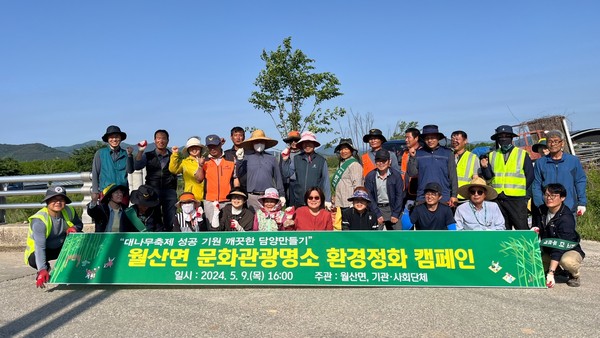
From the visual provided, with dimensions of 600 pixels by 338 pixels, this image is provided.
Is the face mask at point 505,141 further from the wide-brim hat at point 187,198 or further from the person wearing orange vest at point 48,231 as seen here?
the person wearing orange vest at point 48,231

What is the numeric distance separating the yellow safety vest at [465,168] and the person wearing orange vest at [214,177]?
3109 millimetres

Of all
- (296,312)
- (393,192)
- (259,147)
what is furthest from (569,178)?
(259,147)

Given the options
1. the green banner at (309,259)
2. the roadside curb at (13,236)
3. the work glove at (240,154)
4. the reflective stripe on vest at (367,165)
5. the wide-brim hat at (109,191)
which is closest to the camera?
the green banner at (309,259)

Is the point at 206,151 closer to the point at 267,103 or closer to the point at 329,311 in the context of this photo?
the point at 329,311

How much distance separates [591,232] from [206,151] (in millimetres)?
6953

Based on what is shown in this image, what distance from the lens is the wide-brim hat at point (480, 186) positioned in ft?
18.9

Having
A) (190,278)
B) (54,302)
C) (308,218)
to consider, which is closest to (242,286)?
(190,278)

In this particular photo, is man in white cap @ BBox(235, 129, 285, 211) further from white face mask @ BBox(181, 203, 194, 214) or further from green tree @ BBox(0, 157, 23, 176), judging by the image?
green tree @ BBox(0, 157, 23, 176)

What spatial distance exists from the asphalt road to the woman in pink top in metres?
0.96

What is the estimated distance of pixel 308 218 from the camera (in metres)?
5.86

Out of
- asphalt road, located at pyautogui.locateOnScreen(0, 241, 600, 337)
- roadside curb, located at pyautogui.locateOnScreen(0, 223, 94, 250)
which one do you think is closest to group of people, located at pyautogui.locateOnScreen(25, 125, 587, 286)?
asphalt road, located at pyautogui.locateOnScreen(0, 241, 600, 337)

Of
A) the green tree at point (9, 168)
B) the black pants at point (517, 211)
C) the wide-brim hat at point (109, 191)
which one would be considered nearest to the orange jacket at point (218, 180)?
the wide-brim hat at point (109, 191)

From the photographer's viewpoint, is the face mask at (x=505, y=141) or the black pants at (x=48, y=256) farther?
the face mask at (x=505, y=141)

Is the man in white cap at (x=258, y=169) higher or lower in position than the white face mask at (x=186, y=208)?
higher
